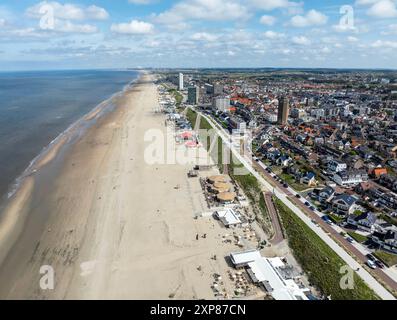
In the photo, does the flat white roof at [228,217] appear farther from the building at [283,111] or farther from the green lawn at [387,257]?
the building at [283,111]

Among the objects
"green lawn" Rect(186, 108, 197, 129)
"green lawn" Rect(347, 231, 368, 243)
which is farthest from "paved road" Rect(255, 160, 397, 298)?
"green lawn" Rect(186, 108, 197, 129)

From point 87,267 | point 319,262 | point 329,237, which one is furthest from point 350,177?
point 87,267

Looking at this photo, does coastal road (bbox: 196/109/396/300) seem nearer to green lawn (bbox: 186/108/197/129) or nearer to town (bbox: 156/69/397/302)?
town (bbox: 156/69/397/302)

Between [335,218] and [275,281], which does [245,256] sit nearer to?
[275,281]

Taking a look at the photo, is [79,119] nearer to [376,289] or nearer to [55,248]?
[55,248]

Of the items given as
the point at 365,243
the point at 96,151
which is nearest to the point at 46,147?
the point at 96,151
